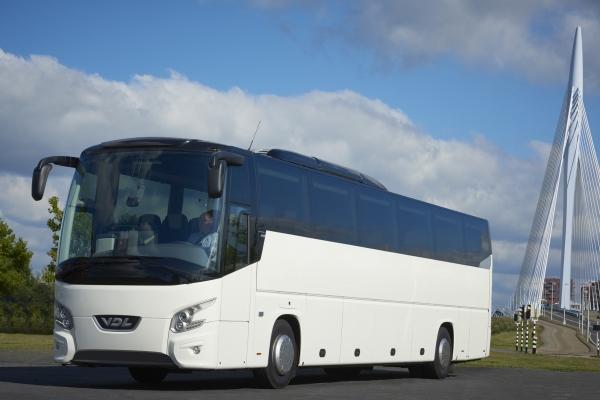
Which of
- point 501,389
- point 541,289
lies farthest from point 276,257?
point 541,289

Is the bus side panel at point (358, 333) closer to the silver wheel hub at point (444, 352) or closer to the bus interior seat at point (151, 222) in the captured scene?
the silver wheel hub at point (444, 352)

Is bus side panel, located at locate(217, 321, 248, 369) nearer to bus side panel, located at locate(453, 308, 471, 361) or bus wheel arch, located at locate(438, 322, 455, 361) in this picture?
bus wheel arch, located at locate(438, 322, 455, 361)

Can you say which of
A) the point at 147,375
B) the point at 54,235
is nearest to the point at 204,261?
the point at 147,375

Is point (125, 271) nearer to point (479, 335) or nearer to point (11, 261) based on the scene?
point (479, 335)

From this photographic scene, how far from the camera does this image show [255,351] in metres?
15.6

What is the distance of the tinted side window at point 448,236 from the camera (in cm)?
2252

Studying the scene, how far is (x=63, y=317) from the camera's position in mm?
15172

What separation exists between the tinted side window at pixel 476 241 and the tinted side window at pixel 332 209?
577 centimetres

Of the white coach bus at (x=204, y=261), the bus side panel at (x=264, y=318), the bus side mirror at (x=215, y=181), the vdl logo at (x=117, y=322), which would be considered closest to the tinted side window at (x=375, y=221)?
the white coach bus at (x=204, y=261)

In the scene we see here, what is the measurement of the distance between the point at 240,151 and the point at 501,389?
6.29m

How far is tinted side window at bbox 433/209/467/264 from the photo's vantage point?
2252 centimetres

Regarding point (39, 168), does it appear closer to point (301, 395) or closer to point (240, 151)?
point (240, 151)

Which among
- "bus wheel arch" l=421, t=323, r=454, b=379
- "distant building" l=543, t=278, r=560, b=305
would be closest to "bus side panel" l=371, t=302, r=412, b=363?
"bus wheel arch" l=421, t=323, r=454, b=379

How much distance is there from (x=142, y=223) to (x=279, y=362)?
2960 millimetres
